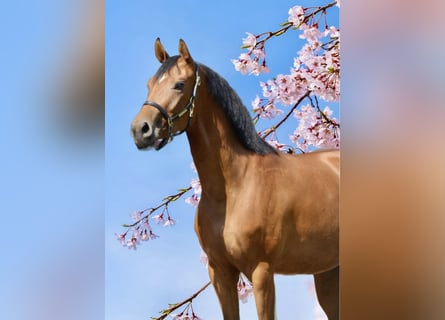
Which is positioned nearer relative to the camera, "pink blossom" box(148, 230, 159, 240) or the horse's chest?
the horse's chest

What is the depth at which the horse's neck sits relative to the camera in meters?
1.73

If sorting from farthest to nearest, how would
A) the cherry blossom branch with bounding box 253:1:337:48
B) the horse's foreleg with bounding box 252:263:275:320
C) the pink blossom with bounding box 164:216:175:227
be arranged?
the pink blossom with bounding box 164:216:175:227, the cherry blossom branch with bounding box 253:1:337:48, the horse's foreleg with bounding box 252:263:275:320

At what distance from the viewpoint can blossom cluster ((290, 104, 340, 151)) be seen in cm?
180

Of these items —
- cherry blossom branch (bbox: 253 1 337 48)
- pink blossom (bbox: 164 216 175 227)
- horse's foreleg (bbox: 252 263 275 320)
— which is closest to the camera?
horse's foreleg (bbox: 252 263 275 320)

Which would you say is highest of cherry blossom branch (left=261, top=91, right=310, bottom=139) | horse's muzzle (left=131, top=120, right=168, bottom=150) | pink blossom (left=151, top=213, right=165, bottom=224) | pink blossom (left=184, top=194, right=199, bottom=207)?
cherry blossom branch (left=261, top=91, right=310, bottom=139)

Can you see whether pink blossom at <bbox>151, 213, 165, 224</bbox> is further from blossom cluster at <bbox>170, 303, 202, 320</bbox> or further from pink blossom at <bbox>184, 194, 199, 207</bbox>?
blossom cluster at <bbox>170, 303, 202, 320</bbox>

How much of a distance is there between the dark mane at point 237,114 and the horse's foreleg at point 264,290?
1.06 feet

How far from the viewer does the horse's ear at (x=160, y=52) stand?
1.80 m

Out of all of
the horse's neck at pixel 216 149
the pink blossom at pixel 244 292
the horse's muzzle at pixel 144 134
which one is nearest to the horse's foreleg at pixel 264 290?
the pink blossom at pixel 244 292

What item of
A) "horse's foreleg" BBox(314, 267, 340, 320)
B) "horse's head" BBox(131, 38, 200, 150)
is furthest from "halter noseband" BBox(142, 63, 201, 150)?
"horse's foreleg" BBox(314, 267, 340, 320)

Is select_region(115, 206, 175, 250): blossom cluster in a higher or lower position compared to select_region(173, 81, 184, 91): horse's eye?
lower

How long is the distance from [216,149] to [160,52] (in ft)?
1.08
